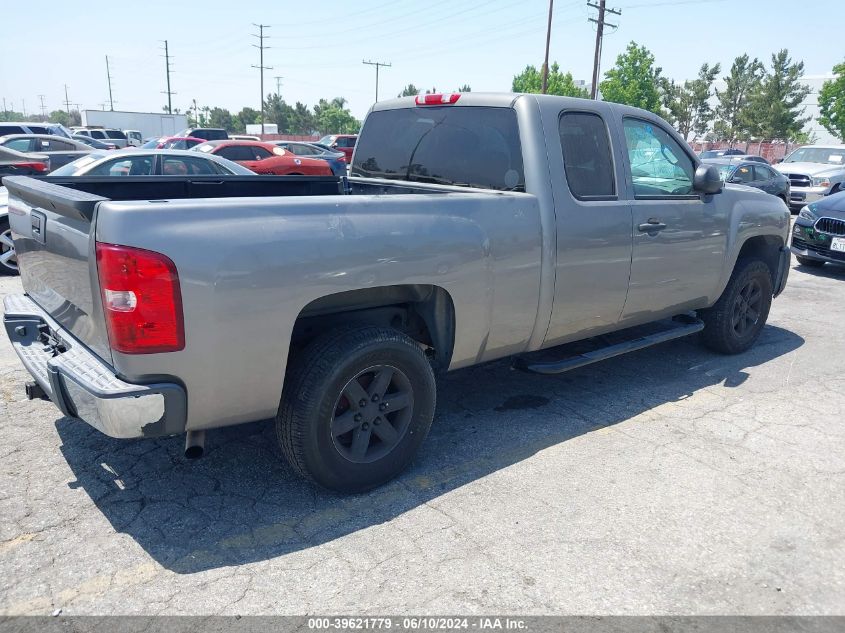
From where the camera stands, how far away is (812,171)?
1850cm

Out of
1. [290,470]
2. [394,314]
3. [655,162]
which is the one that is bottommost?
[290,470]

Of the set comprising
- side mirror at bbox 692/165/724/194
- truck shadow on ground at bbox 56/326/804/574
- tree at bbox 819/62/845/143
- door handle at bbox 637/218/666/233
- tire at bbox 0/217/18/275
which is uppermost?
tree at bbox 819/62/845/143

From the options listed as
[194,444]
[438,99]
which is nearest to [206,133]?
[438,99]

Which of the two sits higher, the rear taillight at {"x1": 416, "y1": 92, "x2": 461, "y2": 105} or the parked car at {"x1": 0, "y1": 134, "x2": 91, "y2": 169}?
the rear taillight at {"x1": 416, "y1": 92, "x2": 461, "y2": 105}

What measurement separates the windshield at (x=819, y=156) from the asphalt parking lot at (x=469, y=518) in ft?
60.9

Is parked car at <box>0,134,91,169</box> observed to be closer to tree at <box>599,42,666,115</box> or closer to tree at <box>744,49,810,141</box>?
tree at <box>599,42,666,115</box>

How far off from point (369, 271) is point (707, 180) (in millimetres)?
2824

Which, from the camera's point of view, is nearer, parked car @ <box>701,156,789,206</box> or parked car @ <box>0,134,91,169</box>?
parked car @ <box>0,134,91,169</box>

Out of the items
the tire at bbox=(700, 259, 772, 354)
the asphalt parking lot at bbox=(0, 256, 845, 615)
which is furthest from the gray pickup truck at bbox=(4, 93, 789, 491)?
the asphalt parking lot at bbox=(0, 256, 845, 615)

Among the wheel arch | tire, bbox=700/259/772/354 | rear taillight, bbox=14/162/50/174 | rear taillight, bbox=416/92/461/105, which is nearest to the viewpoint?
the wheel arch

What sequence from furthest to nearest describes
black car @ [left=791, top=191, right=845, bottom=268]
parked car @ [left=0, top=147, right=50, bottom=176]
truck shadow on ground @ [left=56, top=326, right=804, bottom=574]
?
parked car @ [left=0, top=147, right=50, bottom=176]
black car @ [left=791, top=191, right=845, bottom=268]
truck shadow on ground @ [left=56, top=326, right=804, bottom=574]

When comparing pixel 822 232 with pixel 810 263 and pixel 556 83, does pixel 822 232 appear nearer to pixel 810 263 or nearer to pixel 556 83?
pixel 810 263

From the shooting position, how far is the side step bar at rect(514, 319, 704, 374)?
419 centimetres

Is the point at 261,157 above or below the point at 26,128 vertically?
below
